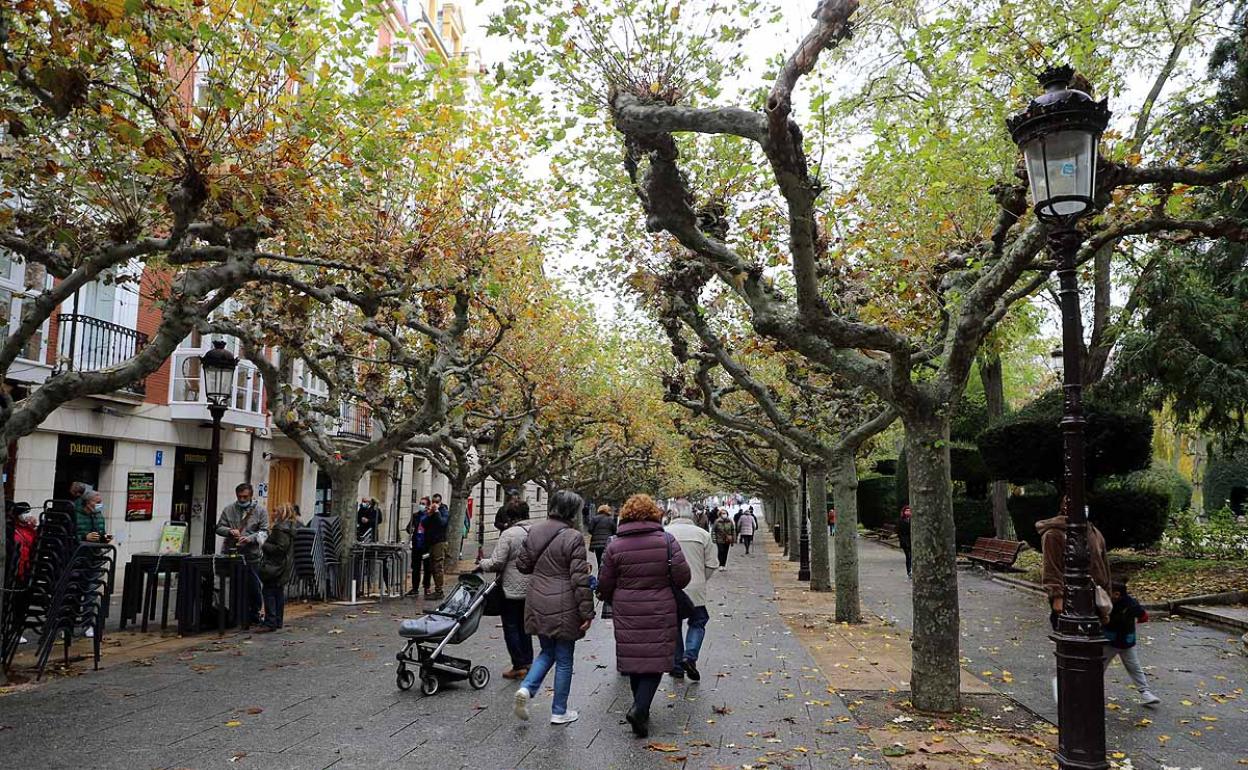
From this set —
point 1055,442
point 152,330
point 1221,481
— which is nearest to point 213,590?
point 152,330

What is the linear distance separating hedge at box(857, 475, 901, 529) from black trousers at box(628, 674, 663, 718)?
38.4m

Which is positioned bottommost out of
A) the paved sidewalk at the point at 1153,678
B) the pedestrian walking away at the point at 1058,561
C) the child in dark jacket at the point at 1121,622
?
the paved sidewalk at the point at 1153,678

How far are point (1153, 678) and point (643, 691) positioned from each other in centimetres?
582

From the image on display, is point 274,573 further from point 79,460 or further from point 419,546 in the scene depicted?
point 79,460

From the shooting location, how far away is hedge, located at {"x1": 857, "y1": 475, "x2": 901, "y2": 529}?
44219mm

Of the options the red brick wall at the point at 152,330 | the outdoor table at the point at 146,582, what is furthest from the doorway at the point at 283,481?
the outdoor table at the point at 146,582

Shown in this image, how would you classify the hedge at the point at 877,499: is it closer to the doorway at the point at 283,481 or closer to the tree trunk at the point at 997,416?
the tree trunk at the point at 997,416

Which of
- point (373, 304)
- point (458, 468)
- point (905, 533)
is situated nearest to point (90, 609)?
point (373, 304)

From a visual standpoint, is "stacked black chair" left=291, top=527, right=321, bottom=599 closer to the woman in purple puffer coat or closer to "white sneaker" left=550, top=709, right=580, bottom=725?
"white sneaker" left=550, top=709, right=580, bottom=725

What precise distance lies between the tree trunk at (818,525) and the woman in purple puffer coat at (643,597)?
420 inches

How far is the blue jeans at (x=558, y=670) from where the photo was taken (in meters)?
6.93

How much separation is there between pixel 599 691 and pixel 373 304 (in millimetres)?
4983

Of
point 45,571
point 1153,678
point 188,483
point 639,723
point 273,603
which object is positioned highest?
point 188,483

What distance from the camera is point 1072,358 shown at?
521 centimetres
